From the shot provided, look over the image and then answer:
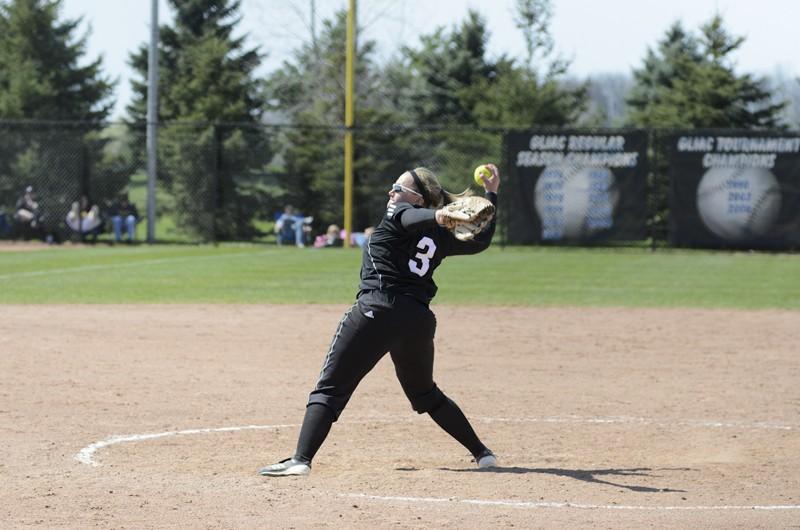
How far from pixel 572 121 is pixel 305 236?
552 inches

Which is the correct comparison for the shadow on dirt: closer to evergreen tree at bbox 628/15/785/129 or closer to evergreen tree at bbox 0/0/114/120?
evergreen tree at bbox 628/15/785/129

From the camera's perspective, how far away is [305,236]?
102 ft

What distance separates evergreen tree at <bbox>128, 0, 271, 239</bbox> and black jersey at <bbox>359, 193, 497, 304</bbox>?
23.1 meters

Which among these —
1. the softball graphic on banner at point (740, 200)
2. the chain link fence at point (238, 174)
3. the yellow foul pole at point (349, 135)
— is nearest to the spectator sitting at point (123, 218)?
the chain link fence at point (238, 174)

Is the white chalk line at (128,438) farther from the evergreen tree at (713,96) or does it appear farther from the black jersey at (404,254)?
the evergreen tree at (713,96)

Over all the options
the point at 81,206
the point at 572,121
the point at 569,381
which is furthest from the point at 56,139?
the point at 569,381

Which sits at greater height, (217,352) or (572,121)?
(572,121)

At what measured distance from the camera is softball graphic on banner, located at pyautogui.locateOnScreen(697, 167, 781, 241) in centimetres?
2870

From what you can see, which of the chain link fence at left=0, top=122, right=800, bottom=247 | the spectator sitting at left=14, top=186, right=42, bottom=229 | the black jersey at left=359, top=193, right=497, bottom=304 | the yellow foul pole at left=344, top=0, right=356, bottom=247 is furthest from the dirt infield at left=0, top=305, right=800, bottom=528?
the spectator sitting at left=14, top=186, right=42, bottom=229

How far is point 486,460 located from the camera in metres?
7.55

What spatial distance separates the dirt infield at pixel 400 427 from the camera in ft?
20.7

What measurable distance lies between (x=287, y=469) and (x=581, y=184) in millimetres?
22808

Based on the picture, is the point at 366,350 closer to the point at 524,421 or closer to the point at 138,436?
the point at 138,436

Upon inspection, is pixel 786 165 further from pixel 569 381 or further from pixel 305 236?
pixel 569 381
